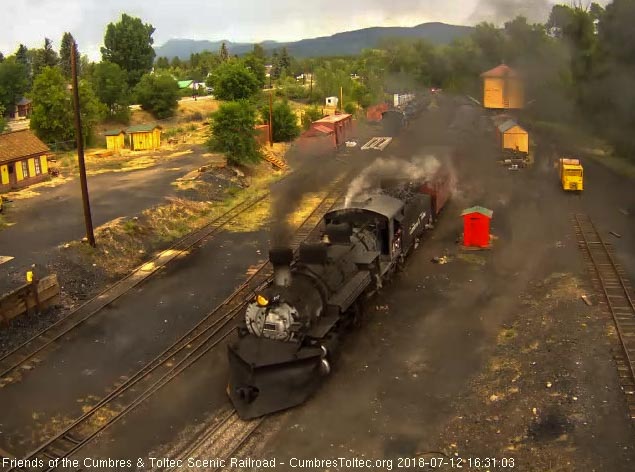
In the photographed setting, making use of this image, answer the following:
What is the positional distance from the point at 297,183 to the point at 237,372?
7.47 metres

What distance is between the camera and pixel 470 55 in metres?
44.4

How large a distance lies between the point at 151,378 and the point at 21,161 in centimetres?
2418

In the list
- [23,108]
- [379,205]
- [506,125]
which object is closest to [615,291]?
[379,205]

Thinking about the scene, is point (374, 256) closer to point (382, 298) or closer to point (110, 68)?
point (382, 298)

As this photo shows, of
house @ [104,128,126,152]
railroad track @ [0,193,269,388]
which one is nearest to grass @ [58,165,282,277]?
railroad track @ [0,193,269,388]

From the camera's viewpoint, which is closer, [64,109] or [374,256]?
[374,256]

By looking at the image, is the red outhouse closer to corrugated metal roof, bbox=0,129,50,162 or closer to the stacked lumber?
the stacked lumber

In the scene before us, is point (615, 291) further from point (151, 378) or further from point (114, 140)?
point (114, 140)

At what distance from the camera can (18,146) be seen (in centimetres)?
3394

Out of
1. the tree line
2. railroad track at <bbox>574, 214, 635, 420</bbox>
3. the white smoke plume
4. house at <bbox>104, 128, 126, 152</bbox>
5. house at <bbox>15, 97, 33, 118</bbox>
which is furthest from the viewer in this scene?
house at <bbox>15, 97, 33, 118</bbox>

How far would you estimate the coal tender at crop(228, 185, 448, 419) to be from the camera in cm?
1230

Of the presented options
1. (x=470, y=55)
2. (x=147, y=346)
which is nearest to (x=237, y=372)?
(x=147, y=346)

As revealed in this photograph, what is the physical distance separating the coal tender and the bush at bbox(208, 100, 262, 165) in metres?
22.2

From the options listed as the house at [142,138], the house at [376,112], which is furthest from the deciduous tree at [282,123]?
the house at [376,112]
